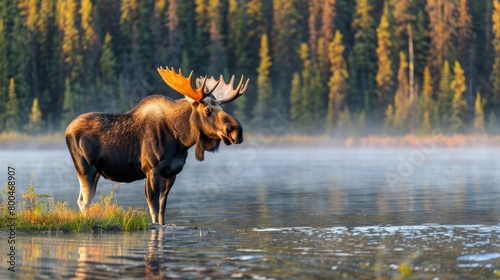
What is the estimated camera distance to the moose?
17391 mm

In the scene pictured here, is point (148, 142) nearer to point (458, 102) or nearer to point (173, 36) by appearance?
point (458, 102)

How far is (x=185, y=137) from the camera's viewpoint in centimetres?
1748

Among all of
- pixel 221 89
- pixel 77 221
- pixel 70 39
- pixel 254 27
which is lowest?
pixel 77 221

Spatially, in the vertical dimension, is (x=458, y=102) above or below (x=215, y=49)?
Answer: below

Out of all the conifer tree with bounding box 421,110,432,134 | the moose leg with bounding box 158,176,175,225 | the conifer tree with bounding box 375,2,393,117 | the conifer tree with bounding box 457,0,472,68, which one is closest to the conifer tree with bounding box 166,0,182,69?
the conifer tree with bounding box 375,2,393,117

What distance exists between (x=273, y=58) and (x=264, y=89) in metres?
10.0

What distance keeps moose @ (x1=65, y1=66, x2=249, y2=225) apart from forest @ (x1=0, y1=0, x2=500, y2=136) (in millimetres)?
71795

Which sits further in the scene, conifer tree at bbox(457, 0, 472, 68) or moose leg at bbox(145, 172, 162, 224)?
conifer tree at bbox(457, 0, 472, 68)

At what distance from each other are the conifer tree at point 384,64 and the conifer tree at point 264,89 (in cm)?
941

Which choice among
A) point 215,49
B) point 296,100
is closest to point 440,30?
point 296,100

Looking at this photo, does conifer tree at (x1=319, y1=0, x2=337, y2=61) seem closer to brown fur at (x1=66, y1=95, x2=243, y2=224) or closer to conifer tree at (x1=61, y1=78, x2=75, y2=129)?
conifer tree at (x1=61, y1=78, x2=75, y2=129)

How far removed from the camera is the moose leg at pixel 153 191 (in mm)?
17359

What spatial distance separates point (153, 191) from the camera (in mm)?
17438

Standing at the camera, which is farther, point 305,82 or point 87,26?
point 305,82
